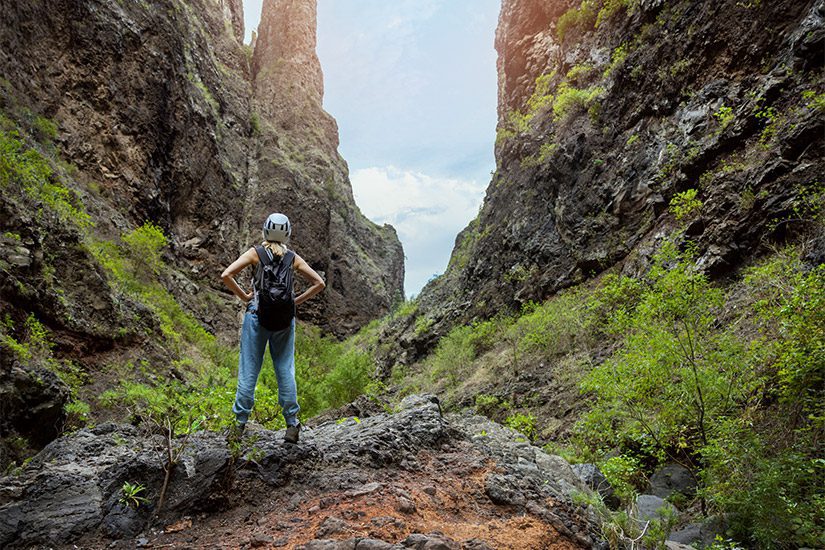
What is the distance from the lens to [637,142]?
16969mm

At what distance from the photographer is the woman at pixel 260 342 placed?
3732 millimetres

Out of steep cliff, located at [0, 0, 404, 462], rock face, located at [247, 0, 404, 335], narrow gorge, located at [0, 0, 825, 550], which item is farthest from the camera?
rock face, located at [247, 0, 404, 335]

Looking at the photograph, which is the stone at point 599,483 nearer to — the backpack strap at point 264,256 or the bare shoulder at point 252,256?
the backpack strap at point 264,256

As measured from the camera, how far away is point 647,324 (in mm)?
6016

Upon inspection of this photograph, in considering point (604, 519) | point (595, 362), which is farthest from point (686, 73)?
point (604, 519)

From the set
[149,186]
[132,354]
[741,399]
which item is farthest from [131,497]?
[149,186]

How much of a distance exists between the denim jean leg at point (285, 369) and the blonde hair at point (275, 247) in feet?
2.22

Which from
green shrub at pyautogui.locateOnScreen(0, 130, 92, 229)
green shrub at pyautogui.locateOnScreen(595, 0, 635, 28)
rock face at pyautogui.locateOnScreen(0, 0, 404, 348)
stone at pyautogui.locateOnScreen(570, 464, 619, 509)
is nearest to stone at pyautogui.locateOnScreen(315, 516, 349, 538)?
stone at pyautogui.locateOnScreen(570, 464, 619, 509)

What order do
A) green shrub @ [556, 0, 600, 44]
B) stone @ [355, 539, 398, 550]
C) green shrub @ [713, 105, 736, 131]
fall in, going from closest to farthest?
stone @ [355, 539, 398, 550], green shrub @ [713, 105, 736, 131], green shrub @ [556, 0, 600, 44]

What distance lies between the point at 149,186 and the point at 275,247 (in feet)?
84.2

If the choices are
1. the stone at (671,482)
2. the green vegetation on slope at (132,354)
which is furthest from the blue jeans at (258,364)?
the stone at (671,482)

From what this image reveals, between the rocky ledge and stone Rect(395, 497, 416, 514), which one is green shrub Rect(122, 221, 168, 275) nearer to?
the rocky ledge

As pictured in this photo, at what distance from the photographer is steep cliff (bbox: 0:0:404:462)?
796 centimetres

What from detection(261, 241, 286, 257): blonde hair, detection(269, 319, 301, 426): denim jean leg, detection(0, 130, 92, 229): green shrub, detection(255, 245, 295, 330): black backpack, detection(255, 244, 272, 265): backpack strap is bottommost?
detection(269, 319, 301, 426): denim jean leg
